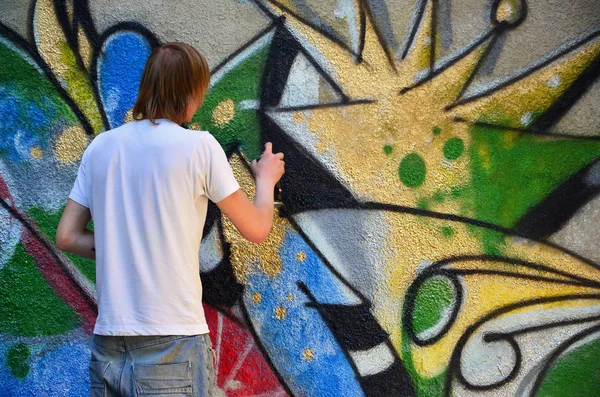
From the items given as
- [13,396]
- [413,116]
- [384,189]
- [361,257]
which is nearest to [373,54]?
[413,116]

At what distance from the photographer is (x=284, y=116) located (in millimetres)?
2738

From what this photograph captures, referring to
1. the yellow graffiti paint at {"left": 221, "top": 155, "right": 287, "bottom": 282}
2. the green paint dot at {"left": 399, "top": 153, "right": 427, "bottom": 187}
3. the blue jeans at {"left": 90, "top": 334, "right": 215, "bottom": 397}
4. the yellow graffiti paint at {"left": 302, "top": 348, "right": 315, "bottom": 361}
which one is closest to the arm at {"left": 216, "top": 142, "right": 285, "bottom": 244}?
the blue jeans at {"left": 90, "top": 334, "right": 215, "bottom": 397}

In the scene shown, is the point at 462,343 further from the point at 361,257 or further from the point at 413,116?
the point at 413,116

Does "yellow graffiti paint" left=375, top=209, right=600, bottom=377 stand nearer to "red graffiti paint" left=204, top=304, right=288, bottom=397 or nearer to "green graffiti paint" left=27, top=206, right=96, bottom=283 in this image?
"red graffiti paint" left=204, top=304, right=288, bottom=397

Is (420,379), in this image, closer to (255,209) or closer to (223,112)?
(255,209)

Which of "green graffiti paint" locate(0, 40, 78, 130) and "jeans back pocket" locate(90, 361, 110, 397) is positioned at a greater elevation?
"green graffiti paint" locate(0, 40, 78, 130)

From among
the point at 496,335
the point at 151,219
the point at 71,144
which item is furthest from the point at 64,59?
the point at 496,335

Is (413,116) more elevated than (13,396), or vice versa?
(413,116)

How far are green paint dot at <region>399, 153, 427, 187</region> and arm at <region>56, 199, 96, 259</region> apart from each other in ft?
3.98

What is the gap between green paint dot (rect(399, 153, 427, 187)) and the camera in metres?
2.71

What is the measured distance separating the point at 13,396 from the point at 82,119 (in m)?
1.16

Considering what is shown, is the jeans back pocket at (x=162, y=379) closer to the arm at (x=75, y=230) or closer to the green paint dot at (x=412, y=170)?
the arm at (x=75, y=230)

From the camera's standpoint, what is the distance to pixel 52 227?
2.79 meters

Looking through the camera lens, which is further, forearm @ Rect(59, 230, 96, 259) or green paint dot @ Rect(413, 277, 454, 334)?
green paint dot @ Rect(413, 277, 454, 334)
